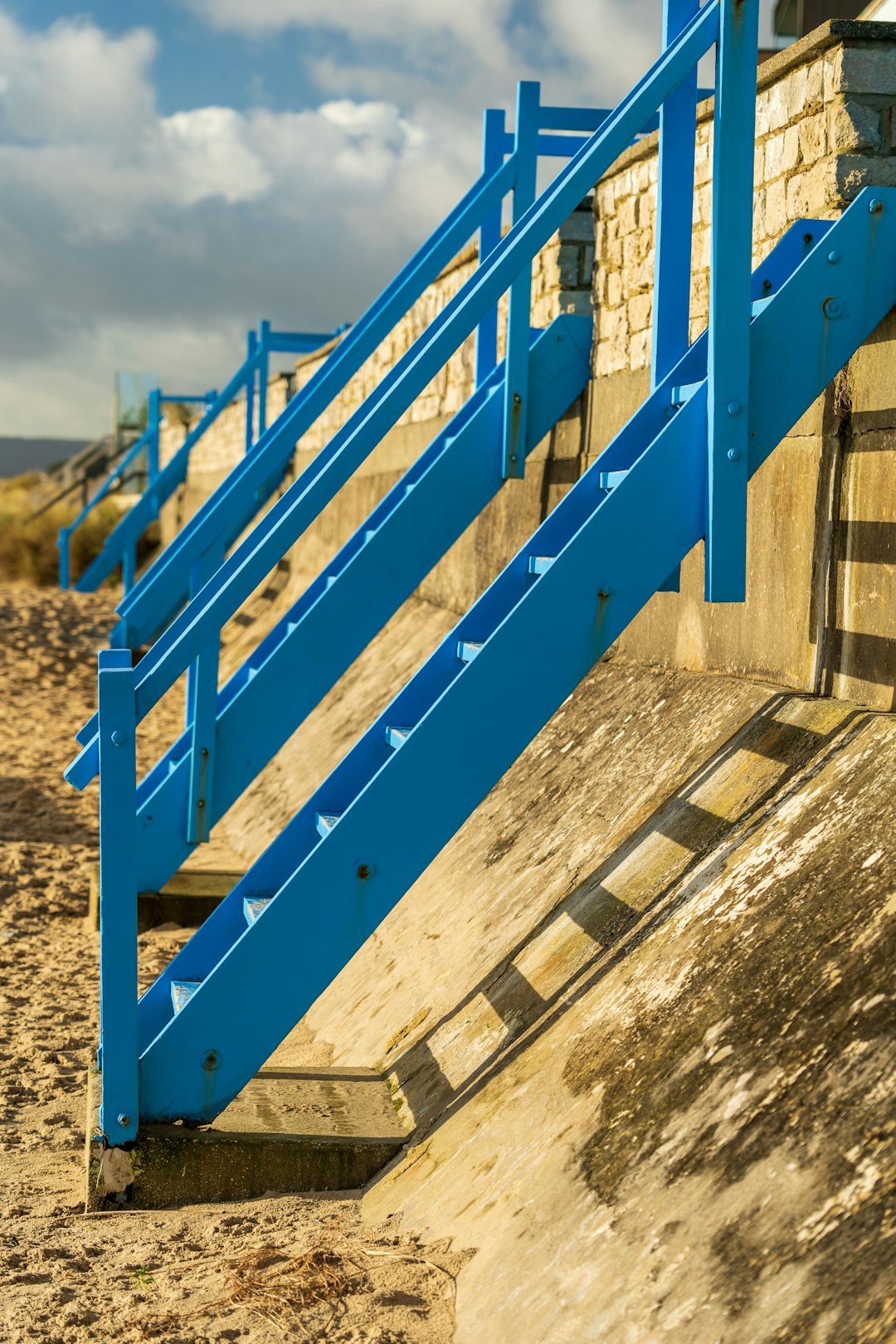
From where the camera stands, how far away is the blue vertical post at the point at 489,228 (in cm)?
655

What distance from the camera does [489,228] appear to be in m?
6.71

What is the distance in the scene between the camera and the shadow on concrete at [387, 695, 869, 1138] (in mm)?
3459

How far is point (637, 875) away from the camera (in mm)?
3779

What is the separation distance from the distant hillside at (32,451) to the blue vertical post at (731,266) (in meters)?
74.9

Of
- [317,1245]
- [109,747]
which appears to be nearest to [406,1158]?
[317,1245]

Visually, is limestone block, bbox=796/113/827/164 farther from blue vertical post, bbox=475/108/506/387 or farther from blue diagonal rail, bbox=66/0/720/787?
blue vertical post, bbox=475/108/506/387

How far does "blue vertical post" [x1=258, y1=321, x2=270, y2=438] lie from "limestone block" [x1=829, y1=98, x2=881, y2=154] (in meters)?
10.2

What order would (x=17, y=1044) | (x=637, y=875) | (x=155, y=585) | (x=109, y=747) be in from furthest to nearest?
(x=155, y=585) < (x=17, y=1044) < (x=637, y=875) < (x=109, y=747)

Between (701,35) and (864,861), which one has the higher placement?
(701,35)

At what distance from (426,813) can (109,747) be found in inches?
31.0

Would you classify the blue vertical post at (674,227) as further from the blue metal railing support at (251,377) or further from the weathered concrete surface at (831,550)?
the blue metal railing support at (251,377)

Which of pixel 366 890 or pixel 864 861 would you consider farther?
pixel 366 890

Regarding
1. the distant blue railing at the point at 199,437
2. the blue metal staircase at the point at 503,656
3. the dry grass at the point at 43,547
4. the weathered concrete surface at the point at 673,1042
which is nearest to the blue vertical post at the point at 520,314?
the weathered concrete surface at the point at 673,1042

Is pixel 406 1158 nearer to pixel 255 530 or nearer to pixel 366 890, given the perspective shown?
pixel 366 890
